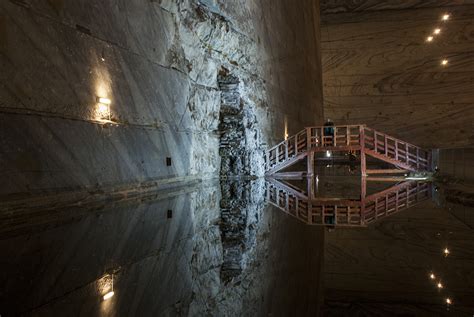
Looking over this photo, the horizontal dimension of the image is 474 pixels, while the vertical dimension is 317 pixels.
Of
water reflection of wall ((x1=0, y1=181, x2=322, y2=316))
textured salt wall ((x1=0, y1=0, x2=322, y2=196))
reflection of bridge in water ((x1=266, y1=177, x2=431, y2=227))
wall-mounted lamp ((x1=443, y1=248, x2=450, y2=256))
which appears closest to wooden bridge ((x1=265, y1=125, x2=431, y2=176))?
textured salt wall ((x1=0, y1=0, x2=322, y2=196))

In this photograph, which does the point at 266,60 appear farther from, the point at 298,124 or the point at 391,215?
the point at 391,215

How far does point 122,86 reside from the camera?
8.54m

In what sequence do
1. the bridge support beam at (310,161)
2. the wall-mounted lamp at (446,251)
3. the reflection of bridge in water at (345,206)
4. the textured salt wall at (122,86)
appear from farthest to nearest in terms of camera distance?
the bridge support beam at (310,161) → the reflection of bridge in water at (345,206) → the textured salt wall at (122,86) → the wall-mounted lamp at (446,251)

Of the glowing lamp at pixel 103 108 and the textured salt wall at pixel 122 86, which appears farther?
the glowing lamp at pixel 103 108

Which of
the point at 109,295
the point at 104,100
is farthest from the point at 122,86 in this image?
the point at 109,295

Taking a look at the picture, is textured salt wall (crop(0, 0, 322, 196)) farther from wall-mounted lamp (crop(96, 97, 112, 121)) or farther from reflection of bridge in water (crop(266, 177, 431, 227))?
reflection of bridge in water (crop(266, 177, 431, 227))

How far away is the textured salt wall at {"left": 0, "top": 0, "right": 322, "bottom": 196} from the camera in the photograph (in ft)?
20.0

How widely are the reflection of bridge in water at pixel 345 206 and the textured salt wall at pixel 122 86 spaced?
9.93 ft

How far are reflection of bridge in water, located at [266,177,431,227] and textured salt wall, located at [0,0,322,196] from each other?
3026mm

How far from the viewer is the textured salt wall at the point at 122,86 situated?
6.09 m

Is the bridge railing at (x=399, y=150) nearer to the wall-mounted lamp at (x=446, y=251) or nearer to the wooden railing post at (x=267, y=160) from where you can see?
the wooden railing post at (x=267, y=160)

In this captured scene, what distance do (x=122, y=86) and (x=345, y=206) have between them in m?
4.86

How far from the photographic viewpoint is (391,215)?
6.37 meters

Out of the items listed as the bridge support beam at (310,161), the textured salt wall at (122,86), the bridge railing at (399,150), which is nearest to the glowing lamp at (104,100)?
the textured salt wall at (122,86)
